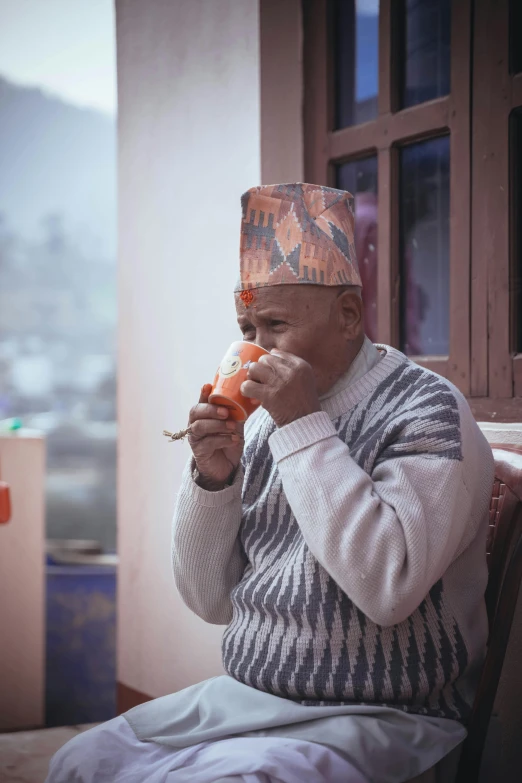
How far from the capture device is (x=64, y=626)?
151 inches

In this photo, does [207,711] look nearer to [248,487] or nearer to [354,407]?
[248,487]

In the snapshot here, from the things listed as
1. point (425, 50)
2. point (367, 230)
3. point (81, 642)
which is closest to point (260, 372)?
point (367, 230)

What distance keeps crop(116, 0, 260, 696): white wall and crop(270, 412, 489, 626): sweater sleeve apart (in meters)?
1.67

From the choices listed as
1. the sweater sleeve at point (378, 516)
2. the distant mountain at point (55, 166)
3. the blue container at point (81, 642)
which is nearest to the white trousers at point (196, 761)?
the sweater sleeve at point (378, 516)

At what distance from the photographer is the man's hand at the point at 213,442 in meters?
1.39

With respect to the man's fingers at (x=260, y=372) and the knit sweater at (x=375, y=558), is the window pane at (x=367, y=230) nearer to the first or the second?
the knit sweater at (x=375, y=558)

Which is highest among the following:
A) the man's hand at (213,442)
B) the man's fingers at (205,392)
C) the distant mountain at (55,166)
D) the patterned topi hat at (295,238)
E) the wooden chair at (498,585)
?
the distant mountain at (55,166)

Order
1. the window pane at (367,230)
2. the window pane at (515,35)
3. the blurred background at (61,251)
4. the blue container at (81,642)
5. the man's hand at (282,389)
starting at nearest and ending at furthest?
the man's hand at (282,389) → the window pane at (515,35) → the window pane at (367,230) → the blue container at (81,642) → the blurred background at (61,251)

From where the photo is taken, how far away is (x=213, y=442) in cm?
144

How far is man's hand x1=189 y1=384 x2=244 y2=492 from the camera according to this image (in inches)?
54.9

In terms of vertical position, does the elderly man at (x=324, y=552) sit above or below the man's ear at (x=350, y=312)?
below

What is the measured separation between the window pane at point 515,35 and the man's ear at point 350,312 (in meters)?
0.92

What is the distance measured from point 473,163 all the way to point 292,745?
4.99 ft

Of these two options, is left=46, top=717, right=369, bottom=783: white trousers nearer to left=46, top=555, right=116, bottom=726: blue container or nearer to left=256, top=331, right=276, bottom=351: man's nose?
left=256, top=331, right=276, bottom=351: man's nose
